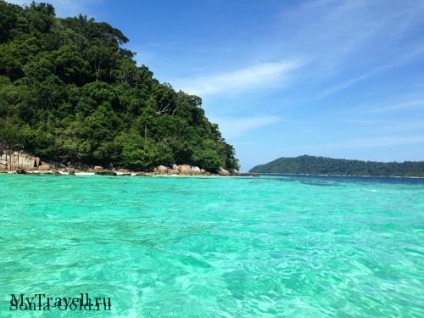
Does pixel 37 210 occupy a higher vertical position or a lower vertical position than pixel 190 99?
lower

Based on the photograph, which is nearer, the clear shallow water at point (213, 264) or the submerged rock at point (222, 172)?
the clear shallow water at point (213, 264)

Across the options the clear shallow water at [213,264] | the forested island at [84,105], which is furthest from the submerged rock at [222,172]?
the clear shallow water at [213,264]

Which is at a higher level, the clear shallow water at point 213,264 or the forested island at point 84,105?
the forested island at point 84,105

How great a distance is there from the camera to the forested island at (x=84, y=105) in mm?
50500

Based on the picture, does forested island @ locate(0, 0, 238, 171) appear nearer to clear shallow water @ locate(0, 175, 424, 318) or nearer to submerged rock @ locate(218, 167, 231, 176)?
submerged rock @ locate(218, 167, 231, 176)

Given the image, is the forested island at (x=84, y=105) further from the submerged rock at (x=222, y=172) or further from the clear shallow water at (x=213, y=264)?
the clear shallow water at (x=213, y=264)

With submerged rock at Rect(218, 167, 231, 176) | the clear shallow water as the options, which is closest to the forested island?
submerged rock at Rect(218, 167, 231, 176)

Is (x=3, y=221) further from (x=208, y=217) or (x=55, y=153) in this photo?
(x=55, y=153)

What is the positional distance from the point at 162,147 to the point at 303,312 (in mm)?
58492

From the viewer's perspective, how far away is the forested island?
50500 mm

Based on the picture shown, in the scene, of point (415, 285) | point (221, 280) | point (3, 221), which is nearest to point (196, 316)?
point (221, 280)

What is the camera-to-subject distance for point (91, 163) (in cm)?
5300

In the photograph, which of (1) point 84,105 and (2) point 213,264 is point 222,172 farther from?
(2) point 213,264

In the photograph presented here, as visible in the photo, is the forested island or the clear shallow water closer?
the clear shallow water
